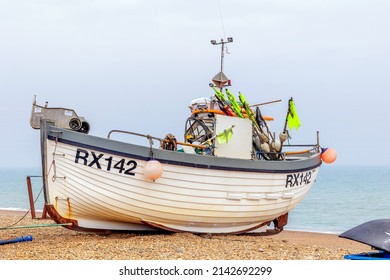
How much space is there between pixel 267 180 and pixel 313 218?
67.0ft

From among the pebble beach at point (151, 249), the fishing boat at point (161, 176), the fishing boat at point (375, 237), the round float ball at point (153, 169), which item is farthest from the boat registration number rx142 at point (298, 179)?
the fishing boat at point (375, 237)

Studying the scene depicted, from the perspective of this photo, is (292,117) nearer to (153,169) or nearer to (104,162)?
(153,169)

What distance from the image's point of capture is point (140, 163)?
11.6 meters

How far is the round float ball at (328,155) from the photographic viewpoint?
15.8m

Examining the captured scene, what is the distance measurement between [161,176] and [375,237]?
5568 millimetres

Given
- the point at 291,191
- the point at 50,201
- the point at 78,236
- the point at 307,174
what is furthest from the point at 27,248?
the point at 307,174

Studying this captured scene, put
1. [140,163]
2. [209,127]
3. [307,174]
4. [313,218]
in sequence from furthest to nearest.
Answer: [313,218] → [307,174] → [209,127] → [140,163]

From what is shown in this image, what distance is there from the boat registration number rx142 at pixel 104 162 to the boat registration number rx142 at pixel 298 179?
13.3ft

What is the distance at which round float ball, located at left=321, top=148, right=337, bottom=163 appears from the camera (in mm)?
15819

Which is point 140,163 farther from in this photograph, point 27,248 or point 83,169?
point 27,248

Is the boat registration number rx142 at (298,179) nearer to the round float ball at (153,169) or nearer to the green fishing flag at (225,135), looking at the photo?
the green fishing flag at (225,135)

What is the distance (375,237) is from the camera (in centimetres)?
673

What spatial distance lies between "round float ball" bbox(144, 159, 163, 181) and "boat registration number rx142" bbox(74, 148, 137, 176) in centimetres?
34

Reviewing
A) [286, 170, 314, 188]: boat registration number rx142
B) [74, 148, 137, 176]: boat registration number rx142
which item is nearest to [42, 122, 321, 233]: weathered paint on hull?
[74, 148, 137, 176]: boat registration number rx142
